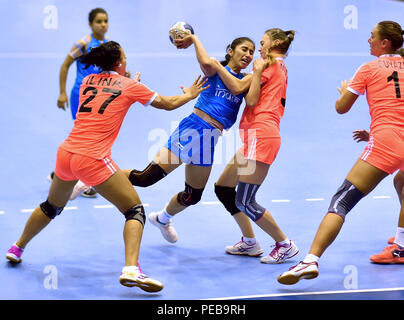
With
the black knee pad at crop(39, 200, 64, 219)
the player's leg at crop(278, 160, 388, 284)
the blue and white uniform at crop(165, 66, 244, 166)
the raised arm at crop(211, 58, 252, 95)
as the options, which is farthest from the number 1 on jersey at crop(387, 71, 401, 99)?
the black knee pad at crop(39, 200, 64, 219)

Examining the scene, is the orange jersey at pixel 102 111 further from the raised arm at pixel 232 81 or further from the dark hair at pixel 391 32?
the dark hair at pixel 391 32

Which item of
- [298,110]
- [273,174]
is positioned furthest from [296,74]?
[273,174]

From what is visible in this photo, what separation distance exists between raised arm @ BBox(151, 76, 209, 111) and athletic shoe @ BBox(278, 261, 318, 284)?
1661mm

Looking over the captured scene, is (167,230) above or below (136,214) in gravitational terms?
above

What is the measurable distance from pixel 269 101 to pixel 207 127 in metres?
0.61

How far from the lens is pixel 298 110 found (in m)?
11.3

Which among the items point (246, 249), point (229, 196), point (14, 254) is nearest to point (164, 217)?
point (229, 196)

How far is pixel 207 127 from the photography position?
6023mm

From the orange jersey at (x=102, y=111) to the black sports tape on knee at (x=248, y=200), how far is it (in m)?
1.10

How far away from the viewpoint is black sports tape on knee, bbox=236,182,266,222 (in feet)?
18.8

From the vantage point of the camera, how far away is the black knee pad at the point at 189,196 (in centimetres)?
614

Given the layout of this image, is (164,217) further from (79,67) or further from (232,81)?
(79,67)

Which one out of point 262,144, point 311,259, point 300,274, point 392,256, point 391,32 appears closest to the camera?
point 300,274
